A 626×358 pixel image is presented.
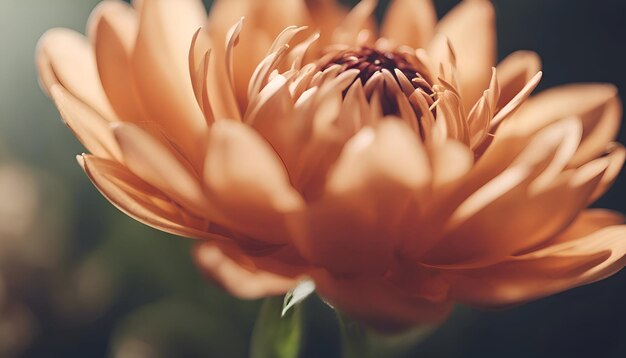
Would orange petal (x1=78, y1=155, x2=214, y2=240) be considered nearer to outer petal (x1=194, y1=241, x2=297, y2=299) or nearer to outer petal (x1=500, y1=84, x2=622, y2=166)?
outer petal (x1=194, y1=241, x2=297, y2=299)

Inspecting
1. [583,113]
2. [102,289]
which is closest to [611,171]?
[583,113]

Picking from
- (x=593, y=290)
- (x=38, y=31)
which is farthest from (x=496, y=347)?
(x=38, y=31)

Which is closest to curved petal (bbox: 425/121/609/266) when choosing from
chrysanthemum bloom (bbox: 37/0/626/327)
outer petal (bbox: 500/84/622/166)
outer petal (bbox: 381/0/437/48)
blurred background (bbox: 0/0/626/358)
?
chrysanthemum bloom (bbox: 37/0/626/327)

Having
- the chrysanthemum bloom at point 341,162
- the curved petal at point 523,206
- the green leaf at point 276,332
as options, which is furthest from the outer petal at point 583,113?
the green leaf at point 276,332

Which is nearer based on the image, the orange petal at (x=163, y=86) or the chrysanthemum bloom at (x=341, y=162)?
the chrysanthemum bloom at (x=341, y=162)

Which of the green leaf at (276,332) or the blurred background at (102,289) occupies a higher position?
the green leaf at (276,332)

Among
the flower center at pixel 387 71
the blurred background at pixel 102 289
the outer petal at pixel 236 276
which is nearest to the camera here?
the outer petal at pixel 236 276

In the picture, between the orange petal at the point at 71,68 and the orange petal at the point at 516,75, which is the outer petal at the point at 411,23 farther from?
the orange petal at the point at 71,68

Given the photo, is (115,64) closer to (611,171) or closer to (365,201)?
(365,201)
